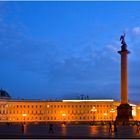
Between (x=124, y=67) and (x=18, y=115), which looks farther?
(x=18, y=115)

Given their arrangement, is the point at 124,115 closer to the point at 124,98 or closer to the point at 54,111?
the point at 124,98

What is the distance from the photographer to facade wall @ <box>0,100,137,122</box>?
13450cm

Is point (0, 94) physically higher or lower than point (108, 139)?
higher

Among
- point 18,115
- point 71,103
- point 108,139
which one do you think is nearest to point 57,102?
point 71,103

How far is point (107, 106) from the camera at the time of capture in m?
→ 141

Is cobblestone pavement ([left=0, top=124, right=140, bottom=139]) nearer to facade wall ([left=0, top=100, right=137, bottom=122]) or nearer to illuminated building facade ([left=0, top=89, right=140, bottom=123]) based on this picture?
facade wall ([left=0, top=100, right=137, bottom=122])

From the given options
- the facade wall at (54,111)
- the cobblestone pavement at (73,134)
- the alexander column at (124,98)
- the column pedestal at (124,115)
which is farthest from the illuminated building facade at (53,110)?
the cobblestone pavement at (73,134)

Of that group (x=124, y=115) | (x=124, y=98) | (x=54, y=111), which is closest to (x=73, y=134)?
(x=124, y=115)

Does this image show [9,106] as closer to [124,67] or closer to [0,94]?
[0,94]

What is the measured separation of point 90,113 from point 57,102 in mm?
11069

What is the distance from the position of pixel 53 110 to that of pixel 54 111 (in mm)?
681

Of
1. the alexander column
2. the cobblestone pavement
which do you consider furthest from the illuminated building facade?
the cobblestone pavement

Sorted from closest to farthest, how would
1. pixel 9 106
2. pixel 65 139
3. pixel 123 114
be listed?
pixel 65 139
pixel 123 114
pixel 9 106

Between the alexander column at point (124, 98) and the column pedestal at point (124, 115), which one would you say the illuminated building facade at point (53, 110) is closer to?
the alexander column at point (124, 98)
